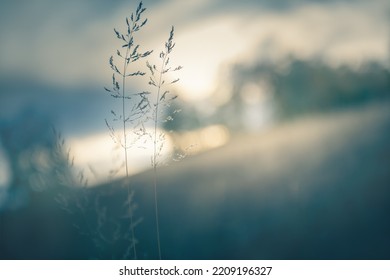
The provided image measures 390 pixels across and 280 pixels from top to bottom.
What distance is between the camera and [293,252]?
4.09 meters

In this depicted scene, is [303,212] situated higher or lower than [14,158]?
lower

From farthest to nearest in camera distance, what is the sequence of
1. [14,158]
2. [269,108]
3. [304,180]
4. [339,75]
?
[339,75], [269,108], [14,158], [304,180]

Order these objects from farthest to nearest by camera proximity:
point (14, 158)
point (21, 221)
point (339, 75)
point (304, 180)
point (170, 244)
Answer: point (339, 75) → point (21, 221) → point (14, 158) → point (304, 180) → point (170, 244)

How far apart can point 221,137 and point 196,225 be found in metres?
4.09

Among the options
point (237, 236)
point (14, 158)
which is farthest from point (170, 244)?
point (14, 158)

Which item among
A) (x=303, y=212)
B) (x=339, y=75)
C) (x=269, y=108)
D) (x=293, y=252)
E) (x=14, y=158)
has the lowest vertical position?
(x=293, y=252)

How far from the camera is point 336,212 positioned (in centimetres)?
461

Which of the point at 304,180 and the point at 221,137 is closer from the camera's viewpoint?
the point at 304,180

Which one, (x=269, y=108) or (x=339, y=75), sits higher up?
(x=339, y=75)

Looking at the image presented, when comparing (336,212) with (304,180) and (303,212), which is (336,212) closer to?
(303,212)

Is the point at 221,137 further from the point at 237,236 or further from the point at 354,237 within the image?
the point at 354,237
